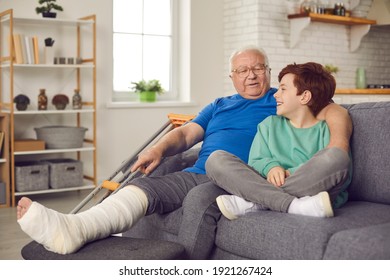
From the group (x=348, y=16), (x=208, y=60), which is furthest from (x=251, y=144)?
(x=348, y=16)

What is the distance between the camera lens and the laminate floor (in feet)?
12.4

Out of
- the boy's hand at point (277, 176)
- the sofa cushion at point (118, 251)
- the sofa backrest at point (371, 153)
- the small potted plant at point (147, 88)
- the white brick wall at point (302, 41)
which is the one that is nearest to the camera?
the sofa cushion at point (118, 251)

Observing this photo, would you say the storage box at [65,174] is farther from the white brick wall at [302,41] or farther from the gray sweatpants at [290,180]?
the gray sweatpants at [290,180]

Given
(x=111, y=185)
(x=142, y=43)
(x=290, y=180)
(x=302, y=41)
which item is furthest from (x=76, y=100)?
(x=290, y=180)

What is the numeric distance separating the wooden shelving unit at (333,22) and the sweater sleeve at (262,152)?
3.86 m

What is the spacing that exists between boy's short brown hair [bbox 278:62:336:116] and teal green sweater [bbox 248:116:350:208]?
10 cm

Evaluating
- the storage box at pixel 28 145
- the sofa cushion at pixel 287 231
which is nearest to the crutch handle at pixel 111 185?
the sofa cushion at pixel 287 231

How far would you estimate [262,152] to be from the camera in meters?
2.82

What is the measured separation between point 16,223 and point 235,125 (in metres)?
2.14

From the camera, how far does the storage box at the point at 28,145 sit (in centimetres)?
528

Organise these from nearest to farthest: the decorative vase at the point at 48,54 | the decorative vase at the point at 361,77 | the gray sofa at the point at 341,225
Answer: the gray sofa at the point at 341,225, the decorative vase at the point at 48,54, the decorative vase at the point at 361,77

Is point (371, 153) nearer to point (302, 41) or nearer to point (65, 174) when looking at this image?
point (65, 174)
